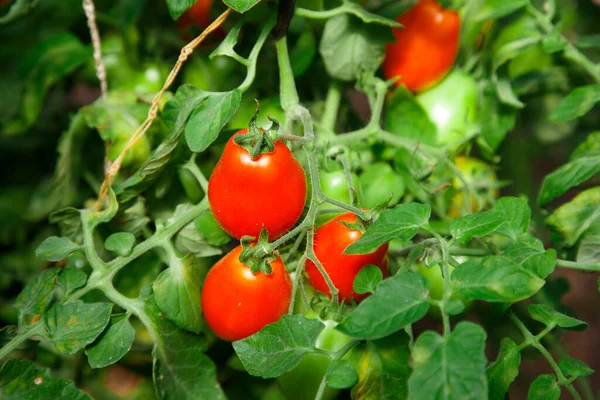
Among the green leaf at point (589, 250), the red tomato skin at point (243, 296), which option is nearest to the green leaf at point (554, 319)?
the green leaf at point (589, 250)

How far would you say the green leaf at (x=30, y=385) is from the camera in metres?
0.52

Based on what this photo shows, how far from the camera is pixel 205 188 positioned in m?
0.61

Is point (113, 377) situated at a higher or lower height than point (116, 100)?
lower

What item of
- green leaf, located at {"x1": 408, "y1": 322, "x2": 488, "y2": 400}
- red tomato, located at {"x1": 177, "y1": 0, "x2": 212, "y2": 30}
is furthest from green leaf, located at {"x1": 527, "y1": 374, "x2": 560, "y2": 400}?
Answer: red tomato, located at {"x1": 177, "y1": 0, "x2": 212, "y2": 30}

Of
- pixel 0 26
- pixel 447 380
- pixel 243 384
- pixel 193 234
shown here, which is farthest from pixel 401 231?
pixel 0 26

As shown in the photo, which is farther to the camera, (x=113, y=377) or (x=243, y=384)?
(x=113, y=377)

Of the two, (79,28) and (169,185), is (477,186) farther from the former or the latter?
(79,28)

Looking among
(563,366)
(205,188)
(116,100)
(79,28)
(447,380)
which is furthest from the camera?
(79,28)

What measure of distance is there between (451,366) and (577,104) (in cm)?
40

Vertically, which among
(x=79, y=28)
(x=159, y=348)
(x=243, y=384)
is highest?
(x=79, y=28)

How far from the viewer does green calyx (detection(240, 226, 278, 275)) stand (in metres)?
0.52

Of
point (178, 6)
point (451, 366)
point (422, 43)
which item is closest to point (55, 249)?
point (178, 6)

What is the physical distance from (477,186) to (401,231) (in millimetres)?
319

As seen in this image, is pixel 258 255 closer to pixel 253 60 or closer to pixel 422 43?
pixel 253 60
